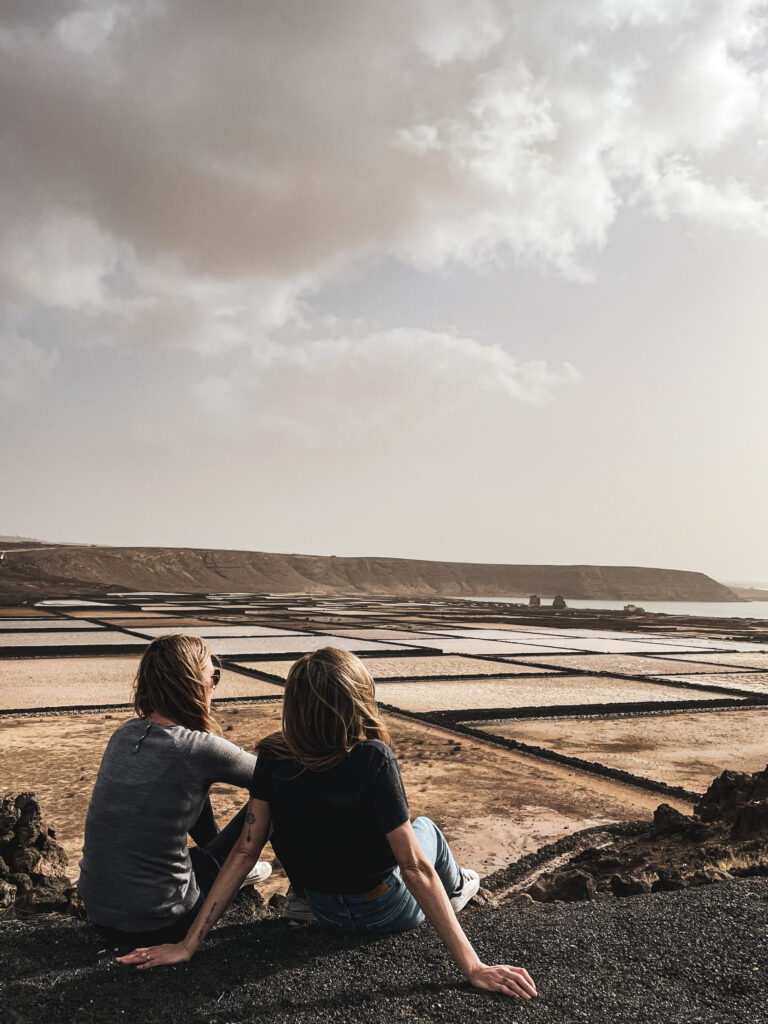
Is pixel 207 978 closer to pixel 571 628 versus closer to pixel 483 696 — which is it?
pixel 483 696

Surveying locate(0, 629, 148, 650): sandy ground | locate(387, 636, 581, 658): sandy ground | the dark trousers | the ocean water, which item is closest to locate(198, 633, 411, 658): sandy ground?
locate(387, 636, 581, 658): sandy ground

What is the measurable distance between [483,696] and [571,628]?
57.1 feet

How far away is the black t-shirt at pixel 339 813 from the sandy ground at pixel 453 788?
1701mm

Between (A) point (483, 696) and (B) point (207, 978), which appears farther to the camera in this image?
(A) point (483, 696)

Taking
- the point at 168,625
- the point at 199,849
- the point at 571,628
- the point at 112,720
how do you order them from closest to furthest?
1. the point at 199,849
2. the point at 112,720
3. the point at 168,625
4. the point at 571,628

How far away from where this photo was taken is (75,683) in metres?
10.5

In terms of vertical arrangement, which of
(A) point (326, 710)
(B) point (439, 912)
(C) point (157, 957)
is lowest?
(C) point (157, 957)

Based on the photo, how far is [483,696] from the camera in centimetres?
1023

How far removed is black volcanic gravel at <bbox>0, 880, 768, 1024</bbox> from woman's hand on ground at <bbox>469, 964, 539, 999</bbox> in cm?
3

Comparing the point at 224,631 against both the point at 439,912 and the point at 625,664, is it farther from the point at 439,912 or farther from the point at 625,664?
the point at 439,912

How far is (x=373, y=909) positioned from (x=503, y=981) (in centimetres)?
45

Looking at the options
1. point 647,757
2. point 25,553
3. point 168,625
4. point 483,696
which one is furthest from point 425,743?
point 25,553

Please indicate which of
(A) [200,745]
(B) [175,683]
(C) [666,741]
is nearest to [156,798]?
(A) [200,745]

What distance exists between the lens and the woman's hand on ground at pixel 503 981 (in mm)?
2111
